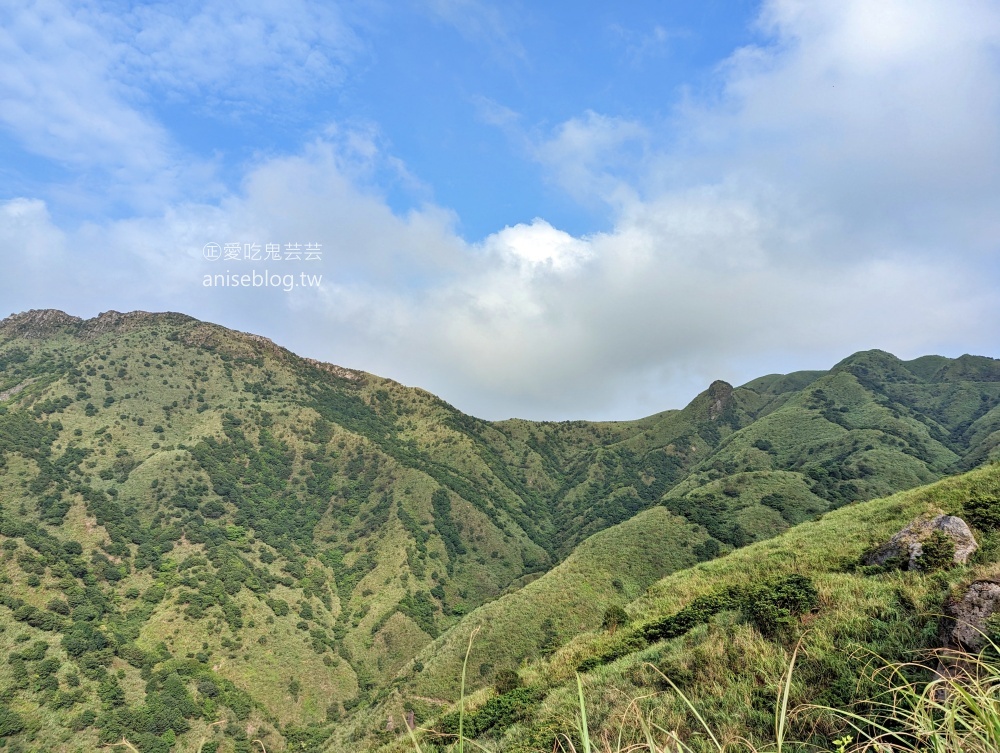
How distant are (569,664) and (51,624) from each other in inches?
3918

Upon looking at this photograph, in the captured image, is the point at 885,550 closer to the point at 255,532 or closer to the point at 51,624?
the point at 51,624

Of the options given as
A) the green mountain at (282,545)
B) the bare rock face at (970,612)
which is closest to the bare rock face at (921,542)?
the bare rock face at (970,612)

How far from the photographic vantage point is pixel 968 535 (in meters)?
17.9

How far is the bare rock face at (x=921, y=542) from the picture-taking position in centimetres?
1738

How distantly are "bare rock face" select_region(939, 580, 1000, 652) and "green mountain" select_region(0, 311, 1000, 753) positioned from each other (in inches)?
1620

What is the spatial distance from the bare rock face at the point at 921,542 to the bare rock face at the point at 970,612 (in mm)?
7189

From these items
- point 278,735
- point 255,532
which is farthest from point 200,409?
point 278,735

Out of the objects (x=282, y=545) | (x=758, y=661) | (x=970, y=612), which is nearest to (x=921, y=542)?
(x=970, y=612)

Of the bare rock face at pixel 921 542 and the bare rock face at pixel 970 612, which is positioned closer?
the bare rock face at pixel 970 612

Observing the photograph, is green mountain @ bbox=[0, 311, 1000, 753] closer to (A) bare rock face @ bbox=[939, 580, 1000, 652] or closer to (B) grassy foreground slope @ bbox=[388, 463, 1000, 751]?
(B) grassy foreground slope @ bbox=[388, 463, 1000, 751]

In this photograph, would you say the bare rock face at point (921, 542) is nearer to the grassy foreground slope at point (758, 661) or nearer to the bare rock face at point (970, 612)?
the grassy foreground slope at point (758, 661)

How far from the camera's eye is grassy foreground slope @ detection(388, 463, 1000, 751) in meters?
10.5

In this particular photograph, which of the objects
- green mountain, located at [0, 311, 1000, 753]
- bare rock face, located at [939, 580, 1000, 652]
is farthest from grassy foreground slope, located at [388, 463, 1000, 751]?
green mountain, located at [0, 311, 1000, 753]

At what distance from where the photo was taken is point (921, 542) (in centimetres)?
1814
